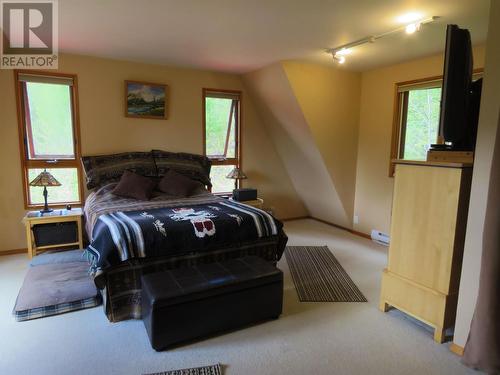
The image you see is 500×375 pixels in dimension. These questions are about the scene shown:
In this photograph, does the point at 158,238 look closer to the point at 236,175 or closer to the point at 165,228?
the point at 165,228

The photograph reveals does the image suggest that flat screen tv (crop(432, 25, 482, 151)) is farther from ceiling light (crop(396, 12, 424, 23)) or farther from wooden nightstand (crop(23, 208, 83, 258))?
wooden nightstand (crop(23, 208, 83, 258))

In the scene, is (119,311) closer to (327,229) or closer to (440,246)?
(440,246)

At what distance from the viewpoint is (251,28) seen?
9.02ft

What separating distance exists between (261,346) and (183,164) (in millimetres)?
2649

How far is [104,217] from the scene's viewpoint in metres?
2.63

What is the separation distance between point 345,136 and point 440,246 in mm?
2579

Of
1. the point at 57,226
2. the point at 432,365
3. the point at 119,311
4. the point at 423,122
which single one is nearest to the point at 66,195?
the point at 57,226

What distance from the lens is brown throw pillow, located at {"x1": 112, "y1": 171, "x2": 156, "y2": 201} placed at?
11.3 ft

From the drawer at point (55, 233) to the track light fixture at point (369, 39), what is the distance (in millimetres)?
3450

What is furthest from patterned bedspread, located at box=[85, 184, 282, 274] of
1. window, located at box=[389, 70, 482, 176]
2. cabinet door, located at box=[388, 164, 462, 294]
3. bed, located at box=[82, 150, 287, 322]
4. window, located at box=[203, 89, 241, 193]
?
window, located at box=[389, 70, 482, 176]

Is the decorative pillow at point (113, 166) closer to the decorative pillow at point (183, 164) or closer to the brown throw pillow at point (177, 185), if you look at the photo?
the decorative pillow at point (183, 164)

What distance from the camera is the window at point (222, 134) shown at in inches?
181

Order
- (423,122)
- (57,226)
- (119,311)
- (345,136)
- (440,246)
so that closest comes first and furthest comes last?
(440,246)
(119,311)
(57,226)
(423,122)
(345,136)

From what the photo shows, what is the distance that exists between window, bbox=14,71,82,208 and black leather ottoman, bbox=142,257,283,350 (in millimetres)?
2354
